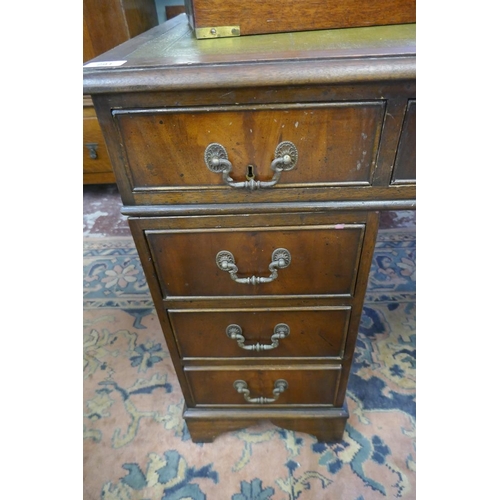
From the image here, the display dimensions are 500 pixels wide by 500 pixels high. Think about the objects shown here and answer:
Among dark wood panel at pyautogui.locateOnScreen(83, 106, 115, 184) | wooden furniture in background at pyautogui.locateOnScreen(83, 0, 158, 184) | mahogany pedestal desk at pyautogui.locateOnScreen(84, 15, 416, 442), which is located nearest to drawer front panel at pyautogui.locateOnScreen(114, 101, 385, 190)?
mahogany pedestal desk at pyautogui.locateOnScreen(84, 15, 416, 442)

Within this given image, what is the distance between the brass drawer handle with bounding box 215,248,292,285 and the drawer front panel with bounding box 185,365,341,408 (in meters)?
0.26

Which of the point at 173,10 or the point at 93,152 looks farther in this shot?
the point at 93,152

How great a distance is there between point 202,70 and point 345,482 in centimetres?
93

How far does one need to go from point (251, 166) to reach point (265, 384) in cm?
53

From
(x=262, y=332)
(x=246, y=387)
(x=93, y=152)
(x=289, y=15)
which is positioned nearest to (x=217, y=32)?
(x=289, y=15)

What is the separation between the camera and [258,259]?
650 millimetres

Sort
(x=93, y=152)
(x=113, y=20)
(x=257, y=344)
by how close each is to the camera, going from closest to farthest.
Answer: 1. (x=257, y=344)
2. (x=113, y=20)
3. (x=93, y=152)

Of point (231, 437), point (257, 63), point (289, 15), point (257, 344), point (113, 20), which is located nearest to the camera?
point (257, 63)

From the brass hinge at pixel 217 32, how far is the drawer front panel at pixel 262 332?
19.3 inches

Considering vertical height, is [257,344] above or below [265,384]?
above

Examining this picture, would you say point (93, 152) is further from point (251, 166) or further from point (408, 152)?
point (408, 152)

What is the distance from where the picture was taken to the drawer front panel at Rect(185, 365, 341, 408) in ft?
2.68

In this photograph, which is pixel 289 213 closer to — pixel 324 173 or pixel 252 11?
pixel 324 173

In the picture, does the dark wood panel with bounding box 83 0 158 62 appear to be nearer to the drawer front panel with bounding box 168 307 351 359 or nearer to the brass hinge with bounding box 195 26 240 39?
the brass hinge with bounding box 195 26 240 39
